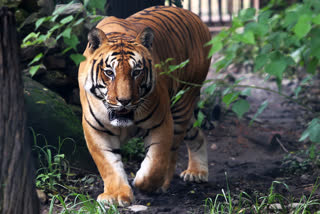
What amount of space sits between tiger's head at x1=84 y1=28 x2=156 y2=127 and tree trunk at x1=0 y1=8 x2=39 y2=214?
3.18 ft

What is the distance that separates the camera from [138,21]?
172 inches

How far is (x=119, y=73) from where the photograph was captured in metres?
3.38

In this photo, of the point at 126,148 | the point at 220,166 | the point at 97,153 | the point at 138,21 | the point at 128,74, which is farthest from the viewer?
the point at 220,166

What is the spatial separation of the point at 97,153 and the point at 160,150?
0.50 m

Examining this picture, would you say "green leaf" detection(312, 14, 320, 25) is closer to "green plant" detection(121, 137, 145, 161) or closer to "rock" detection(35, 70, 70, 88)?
"green plant" detection(121, 137, 145, 161)

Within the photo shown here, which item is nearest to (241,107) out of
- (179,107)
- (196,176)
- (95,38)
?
(95,38)

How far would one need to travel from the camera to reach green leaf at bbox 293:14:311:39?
1.92 m

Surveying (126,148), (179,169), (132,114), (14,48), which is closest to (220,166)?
(179,169)

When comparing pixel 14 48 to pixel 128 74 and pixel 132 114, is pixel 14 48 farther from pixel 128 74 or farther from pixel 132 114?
pixel 132 114

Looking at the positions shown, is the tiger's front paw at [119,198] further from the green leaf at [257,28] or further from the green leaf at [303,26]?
the green leaf at [303,26]

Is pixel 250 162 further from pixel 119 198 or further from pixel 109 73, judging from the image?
pixel 109 73

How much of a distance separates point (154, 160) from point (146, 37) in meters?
0.97

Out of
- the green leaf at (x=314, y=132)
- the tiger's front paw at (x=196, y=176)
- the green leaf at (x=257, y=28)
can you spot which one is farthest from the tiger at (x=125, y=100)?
the green leaf at (x=257, y=28)

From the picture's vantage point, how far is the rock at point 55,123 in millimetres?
4430
